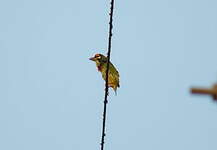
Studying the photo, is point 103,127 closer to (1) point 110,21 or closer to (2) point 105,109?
(2) point 105,109

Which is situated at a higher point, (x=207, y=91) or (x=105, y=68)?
(x=105, y=68)

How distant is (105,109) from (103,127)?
21 centimetres

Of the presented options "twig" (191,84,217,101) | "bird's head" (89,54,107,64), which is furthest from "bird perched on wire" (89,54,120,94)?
"twig" (191,84,217,101)

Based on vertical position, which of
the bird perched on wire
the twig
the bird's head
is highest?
the bird's head

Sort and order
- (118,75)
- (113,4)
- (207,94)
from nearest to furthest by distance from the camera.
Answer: (207,94)
(113,4)
(118,75)

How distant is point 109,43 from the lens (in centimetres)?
360

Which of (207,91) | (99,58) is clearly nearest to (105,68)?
(99,58)

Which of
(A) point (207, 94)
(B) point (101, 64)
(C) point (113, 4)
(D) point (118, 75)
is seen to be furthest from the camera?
(D) point (118, 75)

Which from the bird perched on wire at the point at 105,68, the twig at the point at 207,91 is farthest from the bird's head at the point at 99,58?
the twig at the point at 207,91

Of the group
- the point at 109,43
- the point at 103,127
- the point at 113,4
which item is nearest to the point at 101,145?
the point at 103,127

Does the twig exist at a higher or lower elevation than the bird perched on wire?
lower

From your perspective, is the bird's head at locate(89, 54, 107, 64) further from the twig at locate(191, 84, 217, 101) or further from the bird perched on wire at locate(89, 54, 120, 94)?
the twig at locate(191, 84, 217, 101)

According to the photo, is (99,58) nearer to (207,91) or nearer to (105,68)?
(105,68)

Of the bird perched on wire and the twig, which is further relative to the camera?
the bird perched on wire
